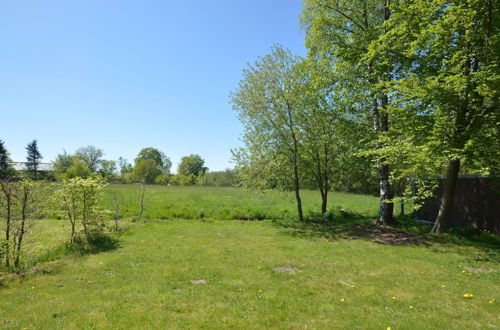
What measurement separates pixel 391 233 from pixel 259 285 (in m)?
9.34

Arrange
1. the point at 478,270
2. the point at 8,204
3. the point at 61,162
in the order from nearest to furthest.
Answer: the point at 478,270
the point at 8,204
the point at 61,162

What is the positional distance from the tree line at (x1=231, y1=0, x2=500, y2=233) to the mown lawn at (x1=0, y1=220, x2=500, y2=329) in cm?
390

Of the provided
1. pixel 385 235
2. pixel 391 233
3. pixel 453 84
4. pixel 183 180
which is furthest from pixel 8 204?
pixel 183 180

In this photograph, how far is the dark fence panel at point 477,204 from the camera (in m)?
12.5

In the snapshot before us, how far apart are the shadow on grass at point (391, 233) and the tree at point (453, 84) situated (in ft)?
8.34

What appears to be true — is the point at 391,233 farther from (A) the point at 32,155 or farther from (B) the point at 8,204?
(A) the point at 32,155

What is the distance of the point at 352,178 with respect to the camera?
2062 centimetres

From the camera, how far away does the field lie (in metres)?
5.05

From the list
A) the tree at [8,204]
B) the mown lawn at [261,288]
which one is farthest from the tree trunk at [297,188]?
the tree at [8,204]

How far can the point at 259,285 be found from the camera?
680 cm

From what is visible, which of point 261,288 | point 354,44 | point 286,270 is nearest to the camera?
point 261,288

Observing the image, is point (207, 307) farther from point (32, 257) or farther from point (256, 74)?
point (256, 74)

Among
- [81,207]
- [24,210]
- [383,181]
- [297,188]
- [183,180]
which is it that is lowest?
[81,207]

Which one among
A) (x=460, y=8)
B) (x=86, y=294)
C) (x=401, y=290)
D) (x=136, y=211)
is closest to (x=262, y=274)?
(x=401, y=290)
